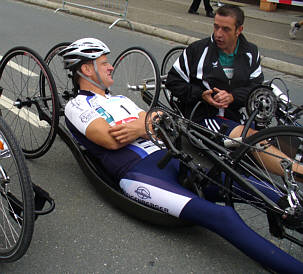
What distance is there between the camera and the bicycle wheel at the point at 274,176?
103 inches

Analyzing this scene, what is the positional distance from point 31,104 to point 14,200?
155 centimetres

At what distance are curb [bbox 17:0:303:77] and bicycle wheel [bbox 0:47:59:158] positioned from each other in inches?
162

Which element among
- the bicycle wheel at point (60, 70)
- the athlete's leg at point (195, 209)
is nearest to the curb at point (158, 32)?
the bicycle wheel at point (60, 70)

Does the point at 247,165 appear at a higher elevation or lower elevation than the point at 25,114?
higher

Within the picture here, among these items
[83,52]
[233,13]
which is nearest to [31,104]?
[83,52]

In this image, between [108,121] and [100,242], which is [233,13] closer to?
[108,121]

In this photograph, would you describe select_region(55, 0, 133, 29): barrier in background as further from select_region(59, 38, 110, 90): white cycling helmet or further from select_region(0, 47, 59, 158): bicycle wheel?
select_region(59, 38, 110, 90): white cycling helmet

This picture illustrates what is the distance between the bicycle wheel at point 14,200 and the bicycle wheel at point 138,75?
206cm

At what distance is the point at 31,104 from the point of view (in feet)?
13.1

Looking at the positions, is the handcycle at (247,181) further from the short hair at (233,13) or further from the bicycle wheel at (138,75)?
the bicycle wheel at (138,75)

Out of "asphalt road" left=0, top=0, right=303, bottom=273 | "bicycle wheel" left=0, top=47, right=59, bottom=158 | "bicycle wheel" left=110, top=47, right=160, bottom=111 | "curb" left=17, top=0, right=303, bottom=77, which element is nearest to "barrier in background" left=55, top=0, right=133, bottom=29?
"curb" left=17, top=0, right=303, bottom=77

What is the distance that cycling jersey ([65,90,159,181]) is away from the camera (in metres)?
3.24

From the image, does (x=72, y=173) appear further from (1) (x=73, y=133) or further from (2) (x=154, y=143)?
(2) (x=154, y=143)

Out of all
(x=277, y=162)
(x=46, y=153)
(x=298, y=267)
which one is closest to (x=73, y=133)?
(x=46, y=153)
